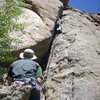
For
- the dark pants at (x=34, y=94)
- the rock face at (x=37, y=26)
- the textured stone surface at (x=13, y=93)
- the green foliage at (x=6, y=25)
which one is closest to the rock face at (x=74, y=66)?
the rock face at (x=37, y=26)

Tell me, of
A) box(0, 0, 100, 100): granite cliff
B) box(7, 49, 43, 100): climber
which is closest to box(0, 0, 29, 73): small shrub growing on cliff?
box(7, 49, 43, 100): climber

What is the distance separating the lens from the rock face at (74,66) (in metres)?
11.8

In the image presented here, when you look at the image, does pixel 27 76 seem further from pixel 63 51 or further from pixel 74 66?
pixel 63 51

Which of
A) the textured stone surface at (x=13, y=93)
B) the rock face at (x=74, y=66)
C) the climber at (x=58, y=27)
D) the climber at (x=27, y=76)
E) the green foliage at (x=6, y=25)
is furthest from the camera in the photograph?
the climber at (x=58, y=27)

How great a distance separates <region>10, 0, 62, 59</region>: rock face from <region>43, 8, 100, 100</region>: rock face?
45.0 inches

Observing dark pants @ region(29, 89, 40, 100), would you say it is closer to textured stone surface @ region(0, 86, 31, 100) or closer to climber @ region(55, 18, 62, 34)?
textured stone surface @ region(0, 86, 31, 100)

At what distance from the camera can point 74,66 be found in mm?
13969

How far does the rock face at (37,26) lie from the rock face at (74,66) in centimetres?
A: 114

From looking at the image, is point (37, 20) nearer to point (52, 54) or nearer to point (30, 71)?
point (52, 54)

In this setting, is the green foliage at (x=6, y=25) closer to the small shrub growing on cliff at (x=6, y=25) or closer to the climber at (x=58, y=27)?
the small shrub growing on cliff at (x=6, y=25)

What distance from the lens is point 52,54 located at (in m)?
17.0

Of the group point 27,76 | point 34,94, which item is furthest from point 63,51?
point 34,94

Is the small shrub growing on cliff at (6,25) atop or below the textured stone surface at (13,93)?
atop

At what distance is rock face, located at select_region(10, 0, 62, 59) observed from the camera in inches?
600
